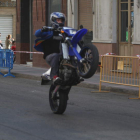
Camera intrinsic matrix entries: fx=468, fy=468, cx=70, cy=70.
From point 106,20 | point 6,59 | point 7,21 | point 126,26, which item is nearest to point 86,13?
point 106,20

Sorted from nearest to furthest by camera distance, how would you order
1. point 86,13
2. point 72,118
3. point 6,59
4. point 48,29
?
1. point 72,118
2. point 48,29
3. point 6,59
4. point 86,13

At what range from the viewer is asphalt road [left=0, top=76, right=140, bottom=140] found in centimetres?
698

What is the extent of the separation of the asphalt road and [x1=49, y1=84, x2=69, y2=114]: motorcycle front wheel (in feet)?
0.39

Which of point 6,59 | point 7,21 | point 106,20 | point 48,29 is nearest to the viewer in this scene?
point 48,29

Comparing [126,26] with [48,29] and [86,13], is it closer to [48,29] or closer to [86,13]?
[86,13]

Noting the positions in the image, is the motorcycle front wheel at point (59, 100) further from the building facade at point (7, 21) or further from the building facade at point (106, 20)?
the building facade at point (7, 21)

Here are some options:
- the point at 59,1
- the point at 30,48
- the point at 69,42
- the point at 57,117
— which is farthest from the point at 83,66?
the point at 30,48

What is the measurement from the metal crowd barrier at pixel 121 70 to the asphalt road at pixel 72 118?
2.15 feet

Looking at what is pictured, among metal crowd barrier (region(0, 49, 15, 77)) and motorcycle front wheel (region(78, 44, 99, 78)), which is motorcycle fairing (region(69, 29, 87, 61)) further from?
metal crowd barrier (region(0, 49, 15, 77))

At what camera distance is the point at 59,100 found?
862cm

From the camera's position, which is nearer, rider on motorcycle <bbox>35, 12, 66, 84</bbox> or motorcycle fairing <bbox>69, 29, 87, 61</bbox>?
motorcycle fairing <bbox>69, 29, 87, 61</bbox>

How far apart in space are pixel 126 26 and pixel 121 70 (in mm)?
5333

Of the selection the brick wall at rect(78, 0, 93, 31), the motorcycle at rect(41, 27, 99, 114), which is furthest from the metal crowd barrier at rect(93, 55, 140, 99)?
the brick wall at rect(78, 0, 93, 31)

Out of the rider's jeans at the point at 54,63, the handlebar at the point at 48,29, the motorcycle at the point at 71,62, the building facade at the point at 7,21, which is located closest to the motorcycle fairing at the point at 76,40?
the motorcycle at the point at 71,62
